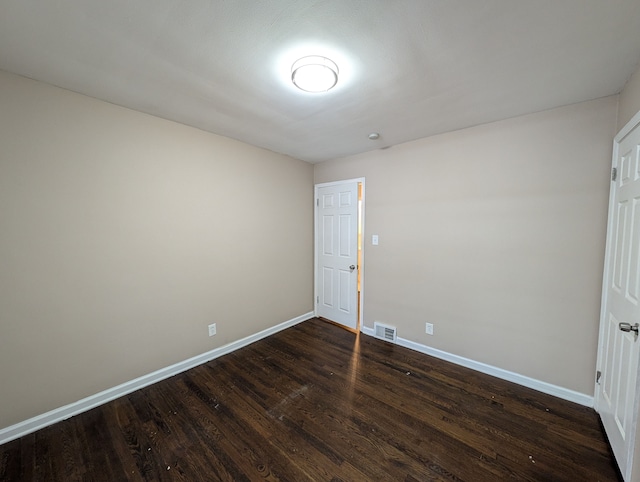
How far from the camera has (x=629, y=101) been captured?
1574mm

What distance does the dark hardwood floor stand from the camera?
1.45 meters

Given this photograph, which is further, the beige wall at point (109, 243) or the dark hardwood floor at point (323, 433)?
the beige wall at point (109, 243)

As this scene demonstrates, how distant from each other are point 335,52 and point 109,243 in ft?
7.23

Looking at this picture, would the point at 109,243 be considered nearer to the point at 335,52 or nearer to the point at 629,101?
the point at 335,52

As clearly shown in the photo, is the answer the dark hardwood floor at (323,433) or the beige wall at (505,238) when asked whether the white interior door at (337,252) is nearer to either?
the beige wall at (505,238)

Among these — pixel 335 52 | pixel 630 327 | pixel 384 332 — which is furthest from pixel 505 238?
pixel 335 52

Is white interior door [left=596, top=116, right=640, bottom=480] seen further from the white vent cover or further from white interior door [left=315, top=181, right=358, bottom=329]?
white interior door [left=315, top=181, right=358, bottom=329]

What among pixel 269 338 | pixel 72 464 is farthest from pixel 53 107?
pixel 269 338

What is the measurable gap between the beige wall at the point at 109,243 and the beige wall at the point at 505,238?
181 centimetres

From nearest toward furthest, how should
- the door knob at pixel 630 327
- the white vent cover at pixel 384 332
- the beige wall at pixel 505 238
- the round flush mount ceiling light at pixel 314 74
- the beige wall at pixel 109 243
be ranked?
1. the door knob at pixel 630 327
2. the round flush mount ceiling light at pixel 314 74
3. the beige wall at pixel 109 243
4. the beige wall at pixel 505 238
5. the white vent cover at pixel 384 332

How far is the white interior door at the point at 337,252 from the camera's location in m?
3.37

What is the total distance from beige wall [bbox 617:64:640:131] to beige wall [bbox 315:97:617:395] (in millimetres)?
99

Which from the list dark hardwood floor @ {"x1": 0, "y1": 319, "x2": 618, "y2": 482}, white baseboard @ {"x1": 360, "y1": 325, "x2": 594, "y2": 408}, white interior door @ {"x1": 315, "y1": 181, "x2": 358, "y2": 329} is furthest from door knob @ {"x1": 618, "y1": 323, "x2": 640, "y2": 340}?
white interior door @ {"x1": 315, "y1": 181, "x2": 358, "y2": 329}

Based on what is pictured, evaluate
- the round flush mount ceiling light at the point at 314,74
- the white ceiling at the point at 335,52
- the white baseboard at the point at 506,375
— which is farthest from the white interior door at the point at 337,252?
the round flush mount ceiling light at the point at 314,74
